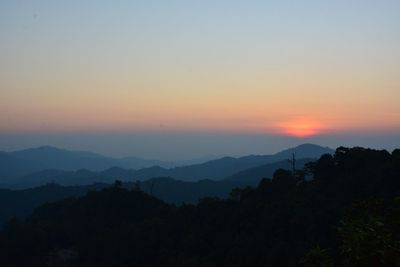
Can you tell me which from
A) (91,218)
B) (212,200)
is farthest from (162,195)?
(212,200)

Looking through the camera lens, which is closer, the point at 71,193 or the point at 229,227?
the point at 229,227

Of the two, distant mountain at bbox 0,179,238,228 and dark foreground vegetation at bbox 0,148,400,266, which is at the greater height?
dark foreground vegetation at bbox 0,148,400,266

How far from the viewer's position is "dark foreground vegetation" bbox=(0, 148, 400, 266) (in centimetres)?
3503

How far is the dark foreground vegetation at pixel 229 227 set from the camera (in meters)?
35.0

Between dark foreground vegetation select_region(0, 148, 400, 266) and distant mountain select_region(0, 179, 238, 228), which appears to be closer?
dark foreground vegetation select_region(0, 148, 400, 266)

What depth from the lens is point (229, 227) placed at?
39.4 meters

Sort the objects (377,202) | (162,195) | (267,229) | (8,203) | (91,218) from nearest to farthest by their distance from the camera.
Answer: (377,202)
(267,229)
(91,218)
(8,203)
(162,195)

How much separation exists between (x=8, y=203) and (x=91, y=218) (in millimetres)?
67149

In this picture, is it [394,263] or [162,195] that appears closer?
[394,263]

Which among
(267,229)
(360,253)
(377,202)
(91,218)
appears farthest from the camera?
(91,218)

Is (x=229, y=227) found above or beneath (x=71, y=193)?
above

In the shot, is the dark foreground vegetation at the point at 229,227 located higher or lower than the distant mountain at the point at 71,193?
higher

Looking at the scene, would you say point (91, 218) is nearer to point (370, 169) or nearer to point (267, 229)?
point (267, 229)

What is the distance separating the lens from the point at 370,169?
40875 millimetres
